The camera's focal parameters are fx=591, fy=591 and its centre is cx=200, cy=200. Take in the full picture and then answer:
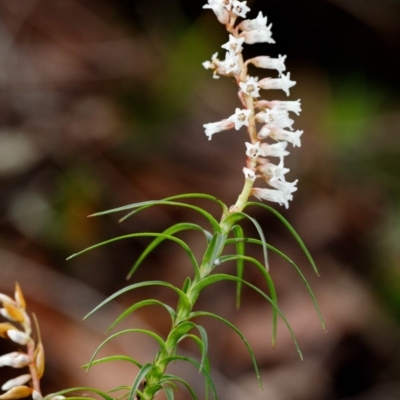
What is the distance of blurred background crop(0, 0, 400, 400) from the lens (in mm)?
2344

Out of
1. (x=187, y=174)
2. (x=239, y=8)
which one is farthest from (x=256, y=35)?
(x=187, y=174)

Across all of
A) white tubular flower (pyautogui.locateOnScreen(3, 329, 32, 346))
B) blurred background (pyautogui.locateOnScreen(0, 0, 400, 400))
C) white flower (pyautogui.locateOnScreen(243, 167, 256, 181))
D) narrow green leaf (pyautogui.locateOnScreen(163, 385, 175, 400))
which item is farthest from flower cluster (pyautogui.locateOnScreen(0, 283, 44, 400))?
blurred background (pyautogui.locateOnScreen(0, 0, 400, 400))

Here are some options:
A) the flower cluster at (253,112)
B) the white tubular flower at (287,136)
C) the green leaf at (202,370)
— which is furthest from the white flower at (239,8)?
the green leaf at (202,370)

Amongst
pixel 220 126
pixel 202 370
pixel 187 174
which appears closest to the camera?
pixel 202 370

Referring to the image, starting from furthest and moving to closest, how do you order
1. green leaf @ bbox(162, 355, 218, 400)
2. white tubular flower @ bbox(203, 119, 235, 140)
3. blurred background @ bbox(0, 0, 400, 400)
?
blurred background @ bbox(0, 0, 400, 400)
white tubular flower @ bbox(203, 119, 235, 140)
green leaf @ bbox(162, 355, 218, 400)

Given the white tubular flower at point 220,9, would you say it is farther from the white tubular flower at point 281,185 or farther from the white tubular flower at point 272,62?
the white tubular flower at point 281,185

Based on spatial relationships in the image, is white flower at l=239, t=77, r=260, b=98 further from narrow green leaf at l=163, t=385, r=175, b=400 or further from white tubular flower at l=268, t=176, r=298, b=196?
narrow green leaf at l=163, t=385, r=175, b=400

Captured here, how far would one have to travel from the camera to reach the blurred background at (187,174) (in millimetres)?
2344

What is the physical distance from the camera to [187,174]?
8.45ft

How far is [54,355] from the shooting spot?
90.2 inches

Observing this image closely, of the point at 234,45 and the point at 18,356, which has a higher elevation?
the point at 234,45

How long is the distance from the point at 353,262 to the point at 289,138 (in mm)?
2053

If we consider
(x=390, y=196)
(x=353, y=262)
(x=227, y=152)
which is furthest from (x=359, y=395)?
(x=227, y=152)

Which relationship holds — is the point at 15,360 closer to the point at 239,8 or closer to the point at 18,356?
the point at 18,356
